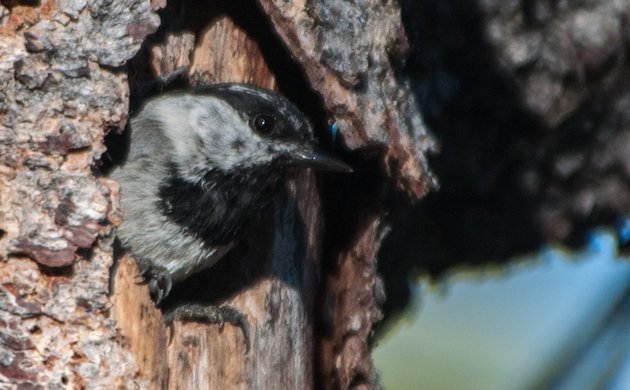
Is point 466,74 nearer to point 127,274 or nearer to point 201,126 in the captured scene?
point 201,126

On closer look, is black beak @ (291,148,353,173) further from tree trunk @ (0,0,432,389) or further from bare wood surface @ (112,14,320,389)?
bare wood surface @ (112,14,320,389)

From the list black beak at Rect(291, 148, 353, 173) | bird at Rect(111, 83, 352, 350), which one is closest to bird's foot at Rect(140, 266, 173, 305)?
bird at Rect(111, 83, 352, 350)

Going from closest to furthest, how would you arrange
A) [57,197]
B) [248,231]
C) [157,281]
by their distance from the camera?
[57,197] < [157,281] < [248,231]

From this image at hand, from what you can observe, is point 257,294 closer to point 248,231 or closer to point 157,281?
point 248,231

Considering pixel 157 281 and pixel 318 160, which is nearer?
pixel 157 281

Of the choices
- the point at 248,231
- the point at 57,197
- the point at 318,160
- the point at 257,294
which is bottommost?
the point at 57,197

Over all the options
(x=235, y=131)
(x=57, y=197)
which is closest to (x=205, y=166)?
(x=235, y=131)

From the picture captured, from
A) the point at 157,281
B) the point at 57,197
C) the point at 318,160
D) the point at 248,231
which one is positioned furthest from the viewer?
the point at 248,231
